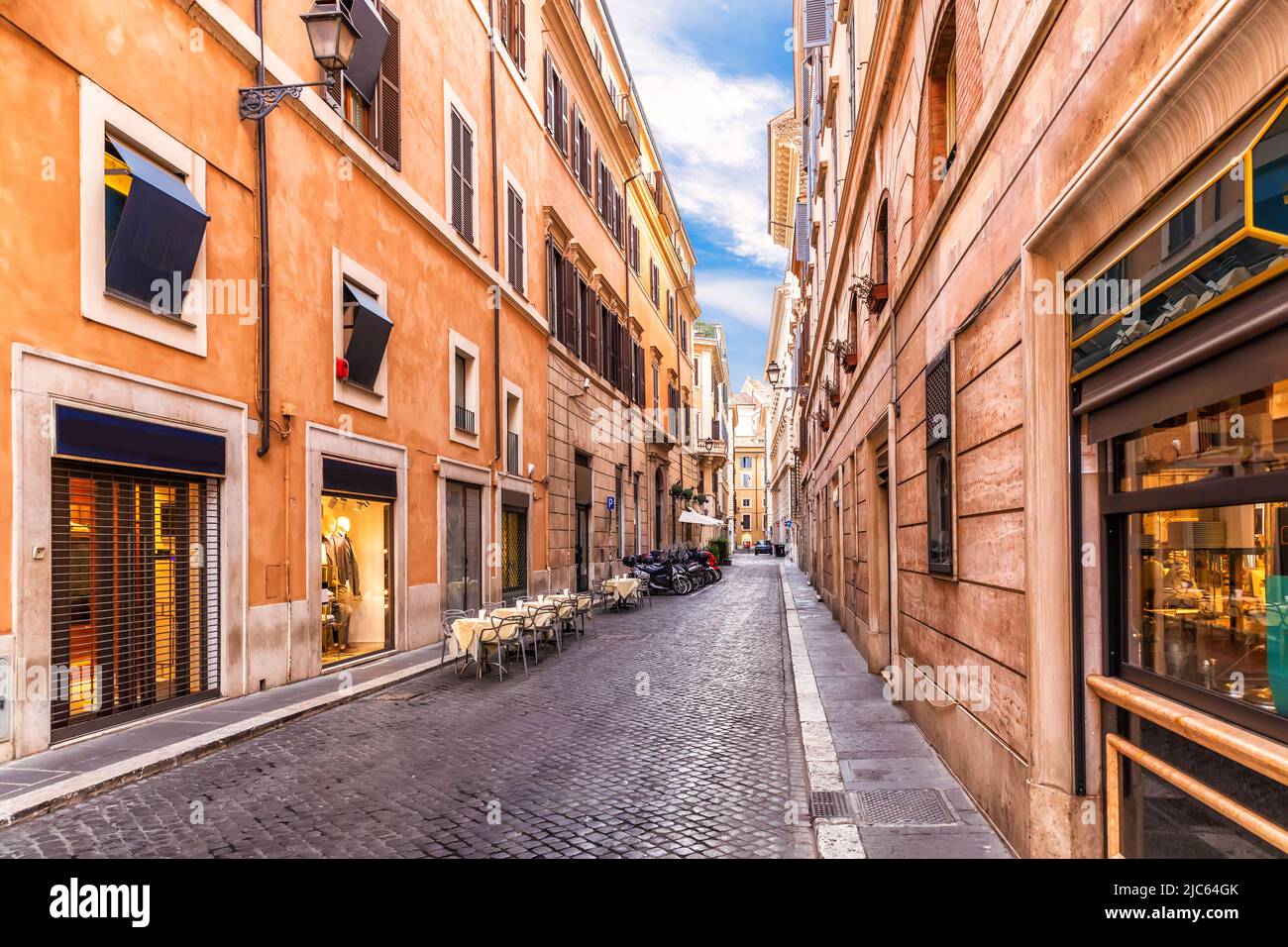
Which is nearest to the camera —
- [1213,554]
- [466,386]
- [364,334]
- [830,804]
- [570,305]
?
[1213,554]

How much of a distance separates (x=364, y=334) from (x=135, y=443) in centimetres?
444

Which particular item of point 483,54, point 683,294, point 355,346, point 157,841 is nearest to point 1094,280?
point 157,841

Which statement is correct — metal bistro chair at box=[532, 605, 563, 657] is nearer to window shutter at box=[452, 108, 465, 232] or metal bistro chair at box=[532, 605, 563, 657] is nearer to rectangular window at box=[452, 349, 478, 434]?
rectangular window at box=[452, 349, 478, 434]

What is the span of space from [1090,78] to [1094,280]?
0.80 meters

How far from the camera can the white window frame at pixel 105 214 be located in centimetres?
733

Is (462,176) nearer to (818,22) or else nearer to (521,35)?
(521,35)

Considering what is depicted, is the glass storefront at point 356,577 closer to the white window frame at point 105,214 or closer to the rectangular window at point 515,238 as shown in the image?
the white window frame at point 105,214

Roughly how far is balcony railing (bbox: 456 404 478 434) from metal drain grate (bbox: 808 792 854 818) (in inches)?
453

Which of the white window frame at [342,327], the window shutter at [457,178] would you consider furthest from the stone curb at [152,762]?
the window shutter at [457,178]

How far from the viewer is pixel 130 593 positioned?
7945 mm

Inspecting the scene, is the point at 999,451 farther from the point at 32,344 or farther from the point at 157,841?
the point at 32,344

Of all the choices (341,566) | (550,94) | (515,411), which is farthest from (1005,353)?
(550,94)

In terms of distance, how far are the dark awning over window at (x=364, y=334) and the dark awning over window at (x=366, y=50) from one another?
→ 2.87m

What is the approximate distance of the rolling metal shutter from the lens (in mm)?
7156
